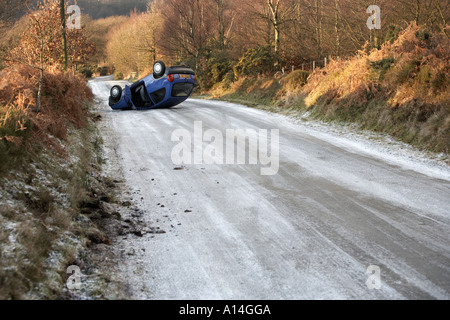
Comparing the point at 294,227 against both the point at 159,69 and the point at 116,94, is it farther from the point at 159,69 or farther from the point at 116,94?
the point at 116,94

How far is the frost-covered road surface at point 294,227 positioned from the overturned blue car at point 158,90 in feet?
24.5

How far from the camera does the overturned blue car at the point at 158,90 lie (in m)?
15.4

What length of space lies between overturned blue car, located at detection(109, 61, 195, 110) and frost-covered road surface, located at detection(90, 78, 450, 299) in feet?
24.5

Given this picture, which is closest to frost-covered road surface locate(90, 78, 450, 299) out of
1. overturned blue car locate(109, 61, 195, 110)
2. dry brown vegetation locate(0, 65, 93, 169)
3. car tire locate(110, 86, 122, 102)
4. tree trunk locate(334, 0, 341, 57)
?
dry brown vegetation locate(0, 65, 93, 169)

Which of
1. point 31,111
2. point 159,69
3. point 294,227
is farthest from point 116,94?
point 294,227

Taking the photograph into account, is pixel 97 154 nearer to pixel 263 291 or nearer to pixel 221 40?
pixel 263 291

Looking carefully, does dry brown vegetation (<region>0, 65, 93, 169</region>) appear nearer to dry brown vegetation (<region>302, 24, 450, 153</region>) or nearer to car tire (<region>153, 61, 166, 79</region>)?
car tire (<region>153, 61, 166, 79</region>)

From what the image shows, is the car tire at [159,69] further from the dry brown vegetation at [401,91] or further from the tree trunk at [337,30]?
the tree trunk at [337,30]

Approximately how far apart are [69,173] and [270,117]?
950 centimetres

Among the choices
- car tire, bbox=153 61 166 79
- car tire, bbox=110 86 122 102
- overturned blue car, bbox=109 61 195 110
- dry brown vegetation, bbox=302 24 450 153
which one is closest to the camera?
dry brown vegetation, bbox=302 24 450 153

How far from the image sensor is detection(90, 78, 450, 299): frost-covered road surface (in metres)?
3.51
